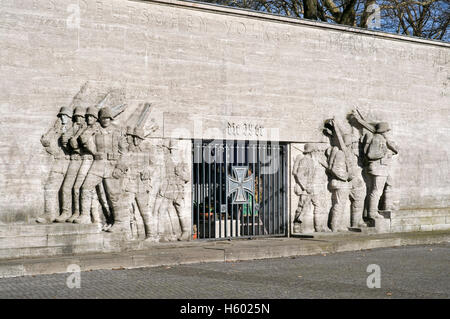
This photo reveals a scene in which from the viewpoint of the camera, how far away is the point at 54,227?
11844 millimetres

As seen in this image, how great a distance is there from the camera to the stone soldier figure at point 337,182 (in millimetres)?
15820

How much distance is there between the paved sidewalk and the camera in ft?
35.8

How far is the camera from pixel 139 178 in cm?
1341

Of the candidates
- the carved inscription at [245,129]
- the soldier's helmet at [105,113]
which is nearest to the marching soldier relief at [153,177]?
the soldier's helmet at [105,113]

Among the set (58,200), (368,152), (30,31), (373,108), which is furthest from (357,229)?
(30,31)

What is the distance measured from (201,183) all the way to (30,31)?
4.44 meters

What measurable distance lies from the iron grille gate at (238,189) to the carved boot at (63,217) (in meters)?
2.81

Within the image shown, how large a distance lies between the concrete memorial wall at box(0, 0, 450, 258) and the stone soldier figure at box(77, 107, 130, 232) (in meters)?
0.41

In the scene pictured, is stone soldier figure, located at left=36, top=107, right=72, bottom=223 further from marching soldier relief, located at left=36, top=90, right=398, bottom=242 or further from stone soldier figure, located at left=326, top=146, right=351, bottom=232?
stone soldier figure, located at left=326, top=146, right=351, bottom=232

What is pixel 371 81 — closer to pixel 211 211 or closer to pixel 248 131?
pixel 248 131

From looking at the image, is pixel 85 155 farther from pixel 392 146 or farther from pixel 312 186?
pixel 392 146

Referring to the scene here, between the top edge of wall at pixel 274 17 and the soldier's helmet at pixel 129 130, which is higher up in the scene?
the top edge of wall at pixel 274 17

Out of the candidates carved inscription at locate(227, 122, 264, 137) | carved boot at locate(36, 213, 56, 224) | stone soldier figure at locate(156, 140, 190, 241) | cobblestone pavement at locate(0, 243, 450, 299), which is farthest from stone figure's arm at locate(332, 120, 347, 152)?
carved boot at locate(36, 213, 56, 224)

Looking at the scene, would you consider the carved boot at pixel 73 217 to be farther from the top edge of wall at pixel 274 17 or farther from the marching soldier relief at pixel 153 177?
the top edge of wall at pixel 274 17
